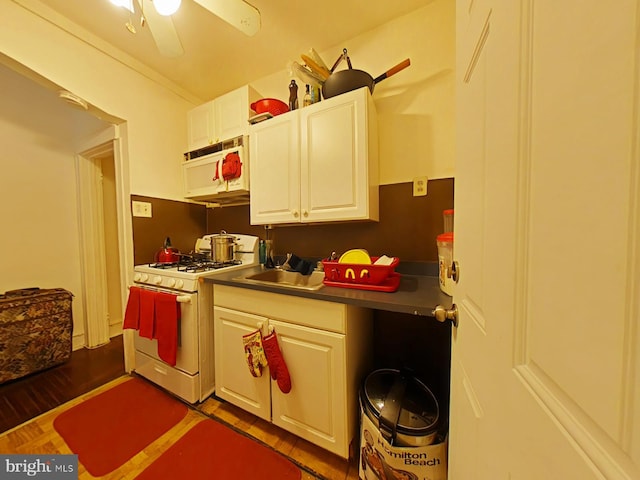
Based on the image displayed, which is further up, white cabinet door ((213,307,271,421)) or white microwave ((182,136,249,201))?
white microwave ((182,136,249,201))

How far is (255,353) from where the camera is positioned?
1194 mm

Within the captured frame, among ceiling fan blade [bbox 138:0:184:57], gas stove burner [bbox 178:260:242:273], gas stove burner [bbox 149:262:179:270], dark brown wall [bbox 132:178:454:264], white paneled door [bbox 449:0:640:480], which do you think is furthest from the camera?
gas stove burner [bbox 149:262:179:270]

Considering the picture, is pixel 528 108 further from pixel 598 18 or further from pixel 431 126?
pixel 431 126

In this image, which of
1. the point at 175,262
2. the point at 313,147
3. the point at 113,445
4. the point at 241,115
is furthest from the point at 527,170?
the point at 175,262

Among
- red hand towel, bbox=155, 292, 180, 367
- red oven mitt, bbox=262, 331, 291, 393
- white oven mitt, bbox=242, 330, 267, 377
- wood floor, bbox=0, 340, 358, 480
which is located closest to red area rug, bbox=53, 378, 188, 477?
wood floor, bbox=0, 340, 358, 480

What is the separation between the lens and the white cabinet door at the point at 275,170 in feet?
4.75

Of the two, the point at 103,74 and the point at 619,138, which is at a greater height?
the point at 103,74

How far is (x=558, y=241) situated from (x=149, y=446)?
1845 mm

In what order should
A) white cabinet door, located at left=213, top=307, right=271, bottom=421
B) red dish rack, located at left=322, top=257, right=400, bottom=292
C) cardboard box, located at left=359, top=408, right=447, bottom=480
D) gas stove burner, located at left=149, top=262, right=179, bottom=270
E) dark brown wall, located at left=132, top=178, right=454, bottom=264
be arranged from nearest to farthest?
cardboard box, located at left=359, top=408, right=447, bottom=480
red dish rack, located at left=322, top=257, right=400, bottom=292
white cabinet door, located at left=213, top=307, right=271, bottom=421
dark brown wall, located at left=132, top=178, right=454, bottom=264
gas stove burner, located at left=149, top=262, right=179, bottom=270

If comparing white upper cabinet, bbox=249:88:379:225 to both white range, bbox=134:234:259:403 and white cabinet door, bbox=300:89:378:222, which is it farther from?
white range, bbox=134:234:259:403

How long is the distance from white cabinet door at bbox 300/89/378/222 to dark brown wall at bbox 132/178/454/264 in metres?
0.18

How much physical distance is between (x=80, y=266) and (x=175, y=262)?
4.02ft

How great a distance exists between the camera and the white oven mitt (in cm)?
118

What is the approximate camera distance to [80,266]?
7.17 feet
